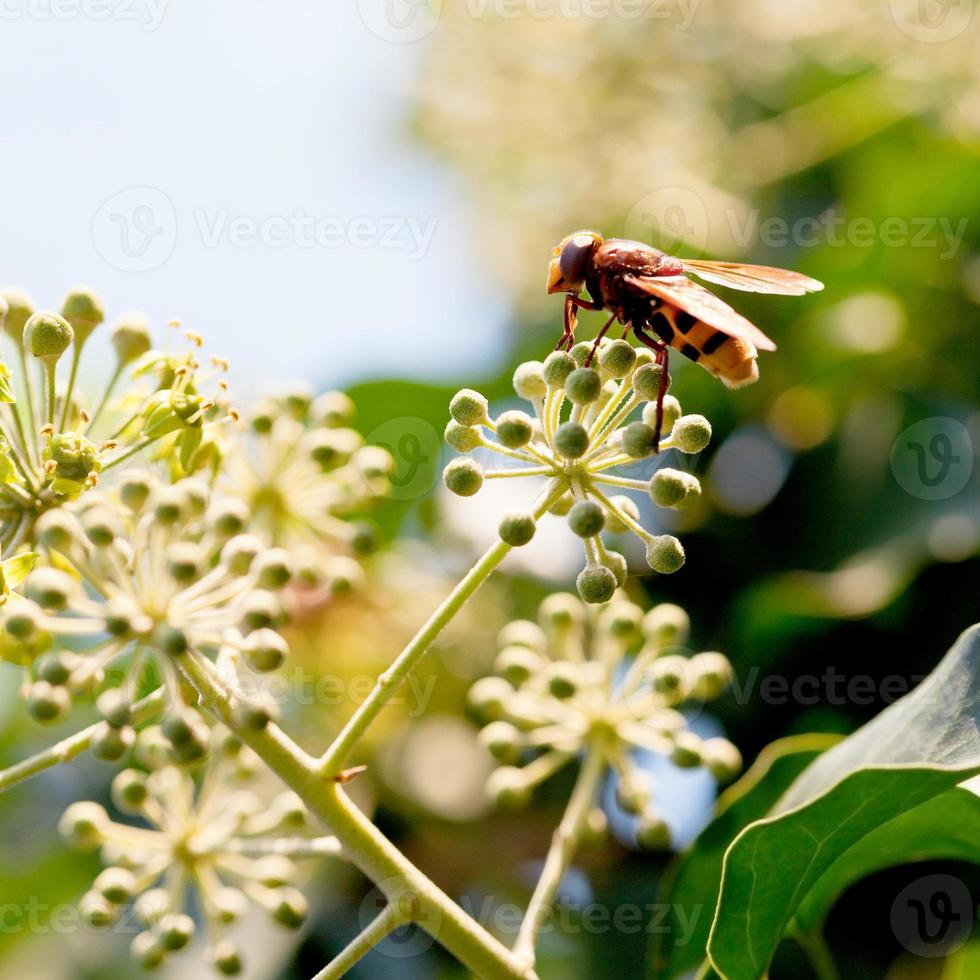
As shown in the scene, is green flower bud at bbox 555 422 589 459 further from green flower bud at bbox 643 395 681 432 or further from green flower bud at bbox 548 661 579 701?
green flower bud at bbox 548 661 579 701

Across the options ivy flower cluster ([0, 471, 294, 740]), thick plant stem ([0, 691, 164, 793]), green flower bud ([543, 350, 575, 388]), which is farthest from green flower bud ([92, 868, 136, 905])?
green flower bud ([543, 350, 575, 388])

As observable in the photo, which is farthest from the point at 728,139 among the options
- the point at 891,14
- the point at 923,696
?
the point at 923,696

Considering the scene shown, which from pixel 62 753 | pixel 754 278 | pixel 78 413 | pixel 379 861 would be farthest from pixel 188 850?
pixel 754 278

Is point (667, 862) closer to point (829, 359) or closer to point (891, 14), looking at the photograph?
point (829, 359)

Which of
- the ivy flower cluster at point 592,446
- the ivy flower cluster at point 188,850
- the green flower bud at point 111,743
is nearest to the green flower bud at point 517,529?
the ivy flower cluster at point 592,446

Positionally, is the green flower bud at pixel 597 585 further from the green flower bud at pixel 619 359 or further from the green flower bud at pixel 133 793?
the green flower bud at pixel 133 793

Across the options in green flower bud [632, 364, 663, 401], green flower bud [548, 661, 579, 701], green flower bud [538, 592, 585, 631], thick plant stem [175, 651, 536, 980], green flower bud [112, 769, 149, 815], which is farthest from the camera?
green flower bud [538, 592, 585, 631]
